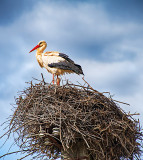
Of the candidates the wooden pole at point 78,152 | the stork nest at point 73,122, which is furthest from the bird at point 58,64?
the wooden pole at point 78,152

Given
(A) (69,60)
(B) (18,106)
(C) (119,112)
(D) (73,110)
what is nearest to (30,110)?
(B) (18,106)

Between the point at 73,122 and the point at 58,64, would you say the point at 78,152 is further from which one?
the point at 58,64

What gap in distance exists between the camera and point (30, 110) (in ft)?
18.6

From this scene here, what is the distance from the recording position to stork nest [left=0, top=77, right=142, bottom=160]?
17.2 feet

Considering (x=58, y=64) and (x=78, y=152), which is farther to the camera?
(x=58, y=64)

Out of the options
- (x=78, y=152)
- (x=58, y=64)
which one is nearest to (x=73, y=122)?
(x=78, y=152)

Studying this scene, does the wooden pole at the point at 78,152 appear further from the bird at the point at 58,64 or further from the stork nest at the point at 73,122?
the bird at the point at 58,64

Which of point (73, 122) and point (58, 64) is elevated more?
point (58, 64)

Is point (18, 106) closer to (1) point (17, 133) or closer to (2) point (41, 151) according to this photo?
(1) point (17, 133)

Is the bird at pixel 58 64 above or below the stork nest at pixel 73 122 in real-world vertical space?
above

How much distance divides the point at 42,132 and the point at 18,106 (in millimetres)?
935

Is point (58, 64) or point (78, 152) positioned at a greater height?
point (58, 64)

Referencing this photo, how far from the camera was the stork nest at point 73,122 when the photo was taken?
17.2 ft

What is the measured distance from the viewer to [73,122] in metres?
5.17
